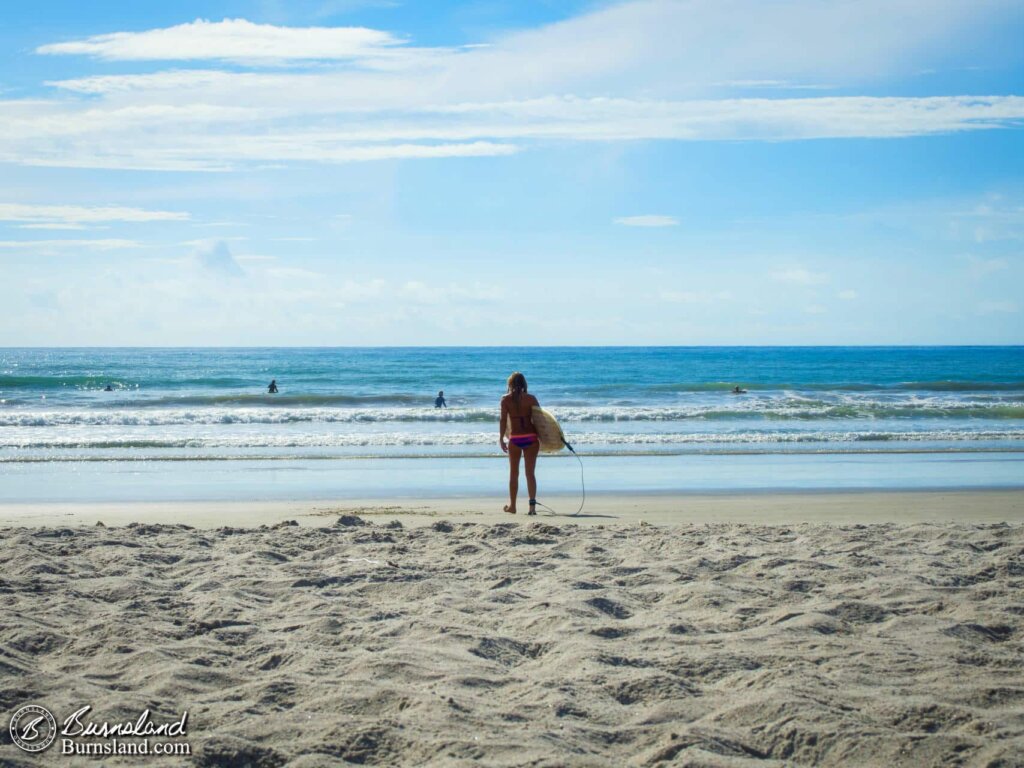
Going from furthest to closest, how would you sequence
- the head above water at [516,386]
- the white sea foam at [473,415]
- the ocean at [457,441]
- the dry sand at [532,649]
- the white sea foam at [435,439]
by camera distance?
1. the white sea foam at [473,415]
2. the white sea foam at [435,439]
3. the ocean at [457,441]
4. the head above water at [516,386]
5. the dry sand at [532,649]

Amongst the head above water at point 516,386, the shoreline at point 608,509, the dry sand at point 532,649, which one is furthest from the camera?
the head above water at point 516,386

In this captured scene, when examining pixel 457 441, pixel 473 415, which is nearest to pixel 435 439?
pixel 457 441

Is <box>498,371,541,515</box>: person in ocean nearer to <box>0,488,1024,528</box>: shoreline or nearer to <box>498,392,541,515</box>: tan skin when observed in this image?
A: <box>498,392,541,515</box>: tan skin

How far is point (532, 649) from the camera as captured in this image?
475 centimetres

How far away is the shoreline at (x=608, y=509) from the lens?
33.2ft

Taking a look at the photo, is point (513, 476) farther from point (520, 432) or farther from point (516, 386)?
point (516, 386)

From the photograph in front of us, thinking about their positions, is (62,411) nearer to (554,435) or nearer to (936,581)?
(554,435)

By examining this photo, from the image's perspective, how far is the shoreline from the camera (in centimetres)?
1012

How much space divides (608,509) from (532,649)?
20.7 ft

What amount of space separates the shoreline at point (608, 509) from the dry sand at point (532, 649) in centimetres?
254

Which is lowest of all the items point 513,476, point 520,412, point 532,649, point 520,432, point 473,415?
point 473,415

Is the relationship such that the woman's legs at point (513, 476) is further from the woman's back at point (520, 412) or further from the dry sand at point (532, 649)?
the dry sand at point (532, 649)

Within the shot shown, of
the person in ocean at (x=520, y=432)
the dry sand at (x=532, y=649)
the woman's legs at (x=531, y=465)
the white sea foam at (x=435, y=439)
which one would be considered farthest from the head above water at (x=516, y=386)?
the white sea foam at (x=435, y=439)

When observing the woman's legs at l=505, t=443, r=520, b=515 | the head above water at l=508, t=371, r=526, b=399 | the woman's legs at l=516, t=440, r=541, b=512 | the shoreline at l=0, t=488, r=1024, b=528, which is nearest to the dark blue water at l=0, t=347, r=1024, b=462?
the shoreline at l=0, t=488, r=1024, b=528
